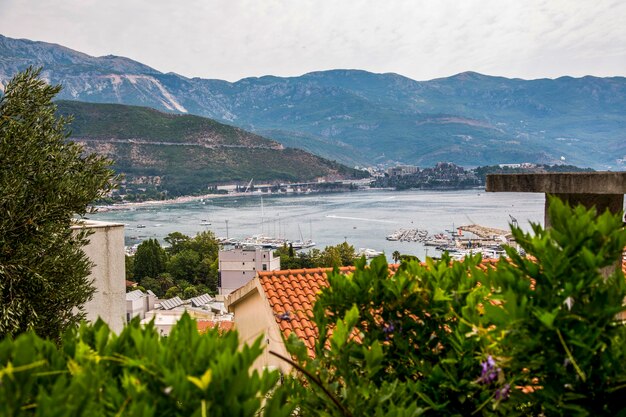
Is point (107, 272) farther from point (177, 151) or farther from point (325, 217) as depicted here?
point (177, 151)

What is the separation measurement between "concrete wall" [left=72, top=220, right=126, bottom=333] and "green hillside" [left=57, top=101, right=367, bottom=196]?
98834 mm

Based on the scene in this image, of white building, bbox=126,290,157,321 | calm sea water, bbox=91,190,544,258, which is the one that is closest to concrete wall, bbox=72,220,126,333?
white building, bbox=126,290,157,321

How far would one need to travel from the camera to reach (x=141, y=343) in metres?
1.21

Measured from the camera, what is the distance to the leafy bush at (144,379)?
3.28ft

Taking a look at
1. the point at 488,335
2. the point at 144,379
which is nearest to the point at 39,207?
the point at 144,379

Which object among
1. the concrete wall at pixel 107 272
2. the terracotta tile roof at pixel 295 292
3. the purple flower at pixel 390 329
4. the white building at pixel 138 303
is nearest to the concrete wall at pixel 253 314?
the terracotta tile roof at pixel 295 292

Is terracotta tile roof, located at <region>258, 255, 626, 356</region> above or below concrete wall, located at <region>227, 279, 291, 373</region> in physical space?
above

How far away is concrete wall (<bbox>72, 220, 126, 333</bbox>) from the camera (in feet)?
24.4

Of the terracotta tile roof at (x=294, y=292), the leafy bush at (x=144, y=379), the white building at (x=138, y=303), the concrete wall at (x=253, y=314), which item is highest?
the leafy bush at (x=144, y=379)

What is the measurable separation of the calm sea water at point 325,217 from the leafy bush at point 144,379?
52669 mm

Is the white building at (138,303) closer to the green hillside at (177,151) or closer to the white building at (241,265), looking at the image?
the white building at (241,265)

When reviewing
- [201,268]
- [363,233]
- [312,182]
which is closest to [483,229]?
[363,233]

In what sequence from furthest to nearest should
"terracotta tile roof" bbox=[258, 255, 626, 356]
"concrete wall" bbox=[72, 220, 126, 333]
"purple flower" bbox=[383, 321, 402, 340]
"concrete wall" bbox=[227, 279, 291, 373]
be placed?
1. "concrete wall" bbox=[72, 220, 126, 333]
2. "concrete wall" bbox=[227, 279, 291, 373]
3. "terracotta tile roof" bbox=[258, 255, 626, 356]
4. "purple flower" bbox=[383, 321, 402, 340]

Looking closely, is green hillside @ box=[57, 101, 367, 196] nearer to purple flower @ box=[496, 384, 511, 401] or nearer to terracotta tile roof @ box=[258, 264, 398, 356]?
terracotta tile roof @ box=[258, 264, 398, 356]
